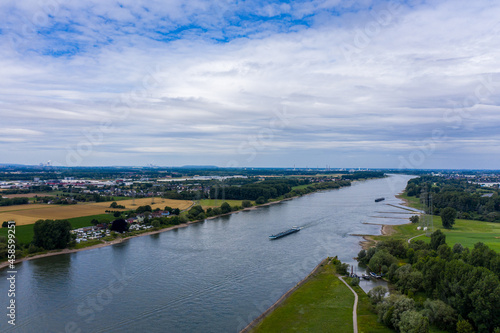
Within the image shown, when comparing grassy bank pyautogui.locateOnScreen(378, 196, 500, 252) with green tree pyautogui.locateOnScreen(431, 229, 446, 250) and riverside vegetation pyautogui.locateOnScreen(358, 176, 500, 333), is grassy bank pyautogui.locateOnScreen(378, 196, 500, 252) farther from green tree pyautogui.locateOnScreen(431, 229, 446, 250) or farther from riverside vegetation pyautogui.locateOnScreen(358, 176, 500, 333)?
green tree pyautogui.locateOnScreen(431, 229, 446, 250)

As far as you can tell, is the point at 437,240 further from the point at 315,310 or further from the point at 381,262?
the point at 315,310

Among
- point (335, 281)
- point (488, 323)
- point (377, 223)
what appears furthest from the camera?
point (377, 223)

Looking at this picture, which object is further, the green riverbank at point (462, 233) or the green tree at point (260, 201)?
the green tree at point (260, 201)

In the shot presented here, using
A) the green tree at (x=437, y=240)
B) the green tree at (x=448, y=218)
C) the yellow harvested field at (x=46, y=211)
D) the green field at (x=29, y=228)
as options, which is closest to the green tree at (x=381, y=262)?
the green tree at (x=437, y=240)

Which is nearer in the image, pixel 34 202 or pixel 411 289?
pixel 411 289

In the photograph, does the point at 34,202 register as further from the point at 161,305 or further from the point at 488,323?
the point at 488,323

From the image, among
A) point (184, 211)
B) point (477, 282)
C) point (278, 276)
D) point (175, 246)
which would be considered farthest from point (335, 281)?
point (184, 211)

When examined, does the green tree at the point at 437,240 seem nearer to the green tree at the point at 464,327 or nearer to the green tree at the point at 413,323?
the green tree at the point at 464,327
